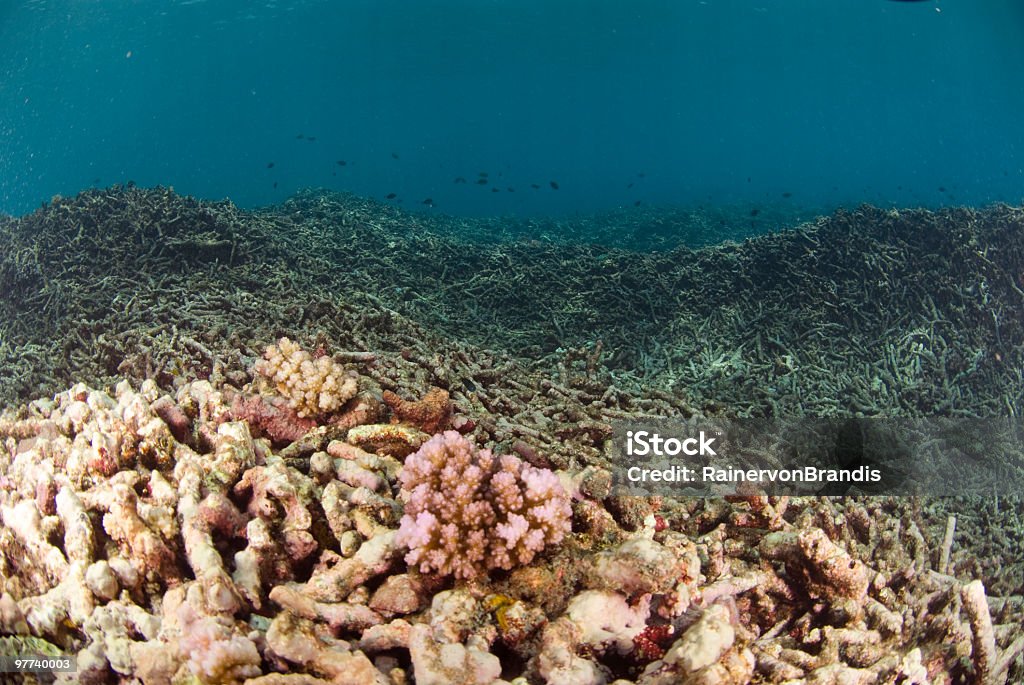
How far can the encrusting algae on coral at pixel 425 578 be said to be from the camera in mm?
2588

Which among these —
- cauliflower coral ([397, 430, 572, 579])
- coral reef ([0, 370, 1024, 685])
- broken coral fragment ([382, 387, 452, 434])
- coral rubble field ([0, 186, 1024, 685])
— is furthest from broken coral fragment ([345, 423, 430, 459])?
cauliflower coral ([397, 430, 572, 579])

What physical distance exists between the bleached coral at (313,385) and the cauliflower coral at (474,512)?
1510 millimetres

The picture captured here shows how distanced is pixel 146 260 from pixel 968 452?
12.5 metres

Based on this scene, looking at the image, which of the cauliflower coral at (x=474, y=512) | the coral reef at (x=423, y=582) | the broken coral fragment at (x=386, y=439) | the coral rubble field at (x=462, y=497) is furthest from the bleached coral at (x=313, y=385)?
the cauliflower coral at (x=474, y=512)

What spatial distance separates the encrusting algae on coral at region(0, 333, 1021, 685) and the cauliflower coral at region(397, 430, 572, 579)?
0.01 m

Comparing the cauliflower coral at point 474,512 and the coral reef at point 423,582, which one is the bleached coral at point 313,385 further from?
the cauliflower coral at point 474,512

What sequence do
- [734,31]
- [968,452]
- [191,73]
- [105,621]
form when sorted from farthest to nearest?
[191,73]
[734,31]
[968,452]
[105,621]

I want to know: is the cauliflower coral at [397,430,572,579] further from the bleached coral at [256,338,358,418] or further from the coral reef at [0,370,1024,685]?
the bleached coral at [256,338,358,418]

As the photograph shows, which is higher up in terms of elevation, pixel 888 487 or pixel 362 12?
pixel 362 12

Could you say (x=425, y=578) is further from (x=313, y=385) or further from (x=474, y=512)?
(x=313, y=385)

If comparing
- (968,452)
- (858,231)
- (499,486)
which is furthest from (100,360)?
(858,231)

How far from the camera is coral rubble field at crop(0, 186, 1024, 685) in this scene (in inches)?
109

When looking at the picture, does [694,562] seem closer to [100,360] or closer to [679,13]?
[100,360]

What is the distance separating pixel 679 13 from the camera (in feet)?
222
